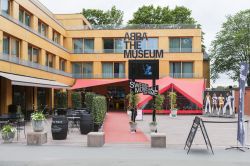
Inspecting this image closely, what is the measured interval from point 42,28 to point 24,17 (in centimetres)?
604

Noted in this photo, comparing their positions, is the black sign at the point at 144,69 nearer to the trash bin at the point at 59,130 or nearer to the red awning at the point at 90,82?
the trash bin at the point at 59,130

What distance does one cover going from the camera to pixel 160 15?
68.8 m

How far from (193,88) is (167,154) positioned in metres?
30.3

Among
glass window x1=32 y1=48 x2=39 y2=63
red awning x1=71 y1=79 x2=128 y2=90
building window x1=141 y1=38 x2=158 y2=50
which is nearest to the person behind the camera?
glass window x1=32 y1=48 x2=39 y2=63

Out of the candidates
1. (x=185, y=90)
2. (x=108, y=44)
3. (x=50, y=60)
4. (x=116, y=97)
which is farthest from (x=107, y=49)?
(x=185, y=90)

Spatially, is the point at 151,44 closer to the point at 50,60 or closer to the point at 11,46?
the point at 50,60

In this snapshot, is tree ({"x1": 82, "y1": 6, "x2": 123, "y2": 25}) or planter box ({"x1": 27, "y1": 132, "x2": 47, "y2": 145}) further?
Result: tree ({"x1": 82, "y1": 6, "x2": 123, "y2": 25})

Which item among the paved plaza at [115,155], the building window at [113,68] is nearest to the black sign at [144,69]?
the paved plaza at [115,155]

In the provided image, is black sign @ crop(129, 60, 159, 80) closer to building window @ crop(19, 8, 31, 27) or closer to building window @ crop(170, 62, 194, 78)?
building window @ crop(19, 8, 31, 27)

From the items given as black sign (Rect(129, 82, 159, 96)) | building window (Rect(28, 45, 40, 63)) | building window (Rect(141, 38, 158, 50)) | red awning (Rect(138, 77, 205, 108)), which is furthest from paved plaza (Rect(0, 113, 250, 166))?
building window (Rect(141, 38, 158, 50))

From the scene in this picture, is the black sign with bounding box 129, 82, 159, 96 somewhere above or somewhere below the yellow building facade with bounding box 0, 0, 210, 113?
below

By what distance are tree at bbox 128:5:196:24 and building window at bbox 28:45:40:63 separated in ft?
105

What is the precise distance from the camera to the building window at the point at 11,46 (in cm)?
3070

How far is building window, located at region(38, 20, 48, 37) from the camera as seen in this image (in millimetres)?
40409
